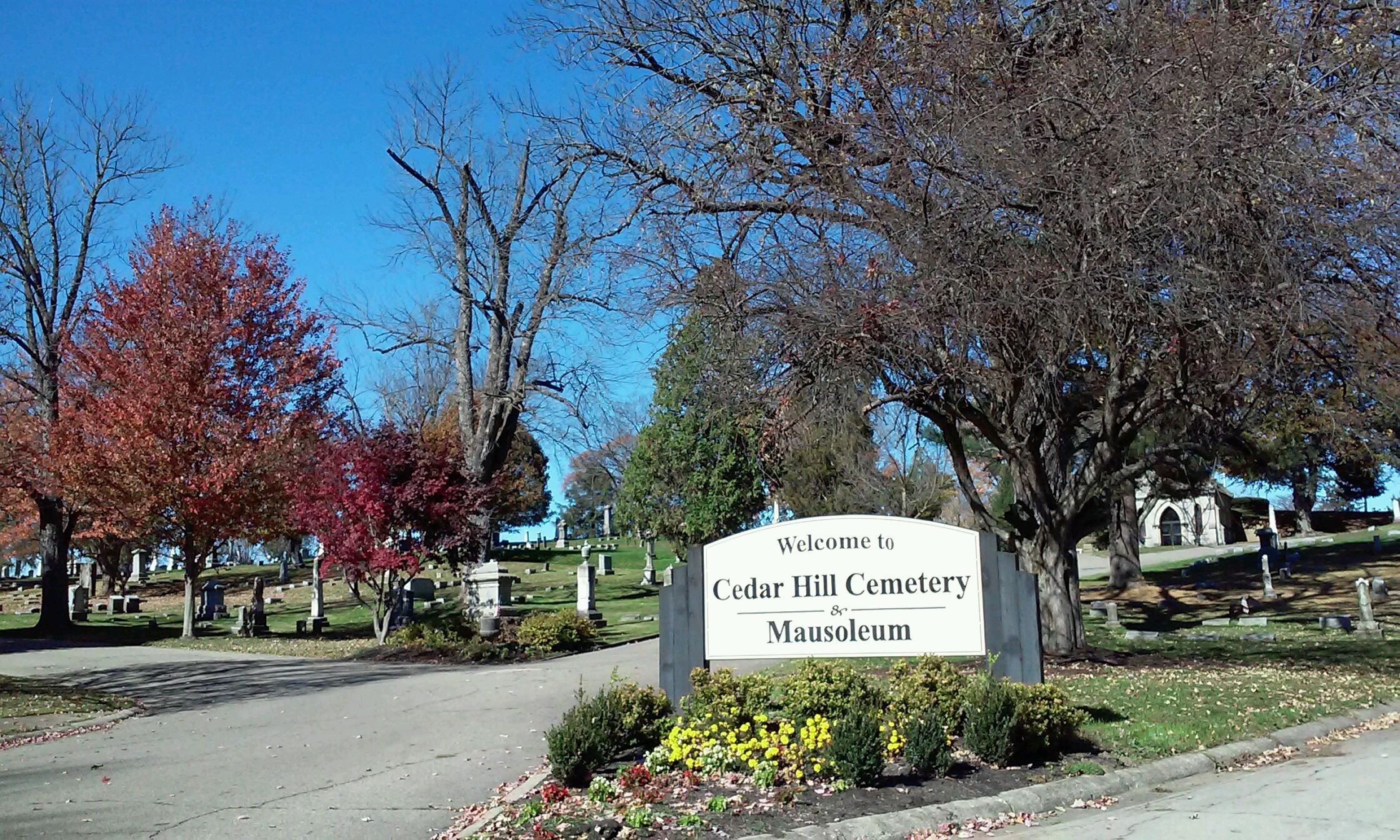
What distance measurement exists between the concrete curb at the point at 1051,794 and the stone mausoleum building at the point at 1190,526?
56826mm

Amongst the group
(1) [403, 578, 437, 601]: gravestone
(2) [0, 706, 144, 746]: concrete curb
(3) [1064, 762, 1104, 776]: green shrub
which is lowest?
(3) [1064, 762, 1104, 776]: green shrub

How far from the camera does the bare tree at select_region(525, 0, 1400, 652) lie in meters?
11.2

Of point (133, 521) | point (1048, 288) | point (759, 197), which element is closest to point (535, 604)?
point (133, 521)

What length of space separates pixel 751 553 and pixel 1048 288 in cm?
477

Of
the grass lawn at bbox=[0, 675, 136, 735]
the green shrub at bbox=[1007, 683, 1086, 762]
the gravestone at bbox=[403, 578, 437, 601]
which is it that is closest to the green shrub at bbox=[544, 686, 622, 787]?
the green shrub at bbox=[1007, 683, 1086, 762]

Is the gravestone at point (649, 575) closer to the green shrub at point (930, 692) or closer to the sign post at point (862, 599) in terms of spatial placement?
the sign post at point (862, 599)

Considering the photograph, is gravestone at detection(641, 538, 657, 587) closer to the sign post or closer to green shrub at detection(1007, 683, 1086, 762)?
the sign post

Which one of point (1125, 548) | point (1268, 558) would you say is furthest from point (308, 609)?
point (1268, 558)

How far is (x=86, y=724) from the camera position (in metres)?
12.8

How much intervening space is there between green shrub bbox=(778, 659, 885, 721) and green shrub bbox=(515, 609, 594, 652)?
1246cm

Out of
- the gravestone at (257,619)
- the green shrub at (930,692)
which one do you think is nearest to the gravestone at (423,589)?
the gravestone at (257,619)

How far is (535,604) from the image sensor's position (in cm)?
3734

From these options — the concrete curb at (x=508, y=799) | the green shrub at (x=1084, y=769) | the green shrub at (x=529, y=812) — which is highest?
the green shrub at (x=529, y=812)

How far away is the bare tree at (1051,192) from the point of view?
11203 millimetres
